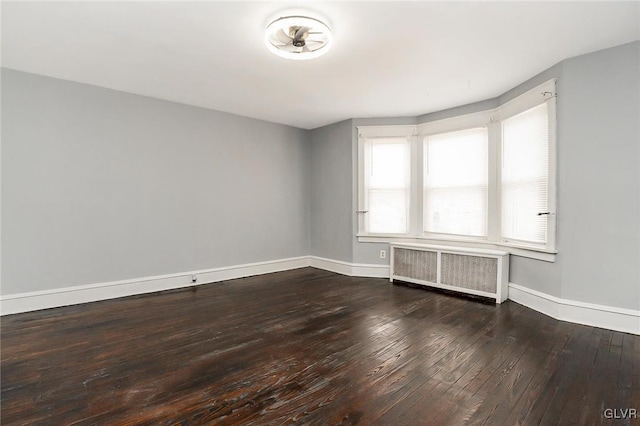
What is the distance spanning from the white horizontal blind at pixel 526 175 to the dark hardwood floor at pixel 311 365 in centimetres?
96

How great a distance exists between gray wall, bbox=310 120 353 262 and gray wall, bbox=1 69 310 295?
699 millimetres

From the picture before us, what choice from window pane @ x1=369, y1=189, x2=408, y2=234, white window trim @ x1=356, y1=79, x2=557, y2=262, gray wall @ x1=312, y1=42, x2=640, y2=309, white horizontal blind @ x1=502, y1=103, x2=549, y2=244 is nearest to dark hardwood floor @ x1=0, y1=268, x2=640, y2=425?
gray wall @ x1=312, y1=42, x2=640, y2=309

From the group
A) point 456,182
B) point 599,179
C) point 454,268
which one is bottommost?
point 454,268

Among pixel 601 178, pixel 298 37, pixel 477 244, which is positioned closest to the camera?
pixel 298 37

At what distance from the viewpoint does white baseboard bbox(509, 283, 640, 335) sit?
287 cm

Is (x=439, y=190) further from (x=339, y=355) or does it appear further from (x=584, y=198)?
(x=339, y=355)

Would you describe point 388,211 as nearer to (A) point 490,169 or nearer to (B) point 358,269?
(B) point 358,269

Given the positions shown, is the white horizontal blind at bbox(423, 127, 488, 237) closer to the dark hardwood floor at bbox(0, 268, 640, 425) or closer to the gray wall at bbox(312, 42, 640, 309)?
the gray wall at bbox(312, 42, 640, 309)

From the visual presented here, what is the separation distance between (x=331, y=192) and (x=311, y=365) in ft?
12.3

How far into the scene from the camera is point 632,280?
286 cm

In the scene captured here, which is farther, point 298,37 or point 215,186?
point 215,186

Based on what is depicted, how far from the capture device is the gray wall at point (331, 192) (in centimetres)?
541

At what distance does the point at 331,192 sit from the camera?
18.7 ft

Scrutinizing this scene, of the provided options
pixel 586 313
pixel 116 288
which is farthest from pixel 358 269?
pixel 116 288
